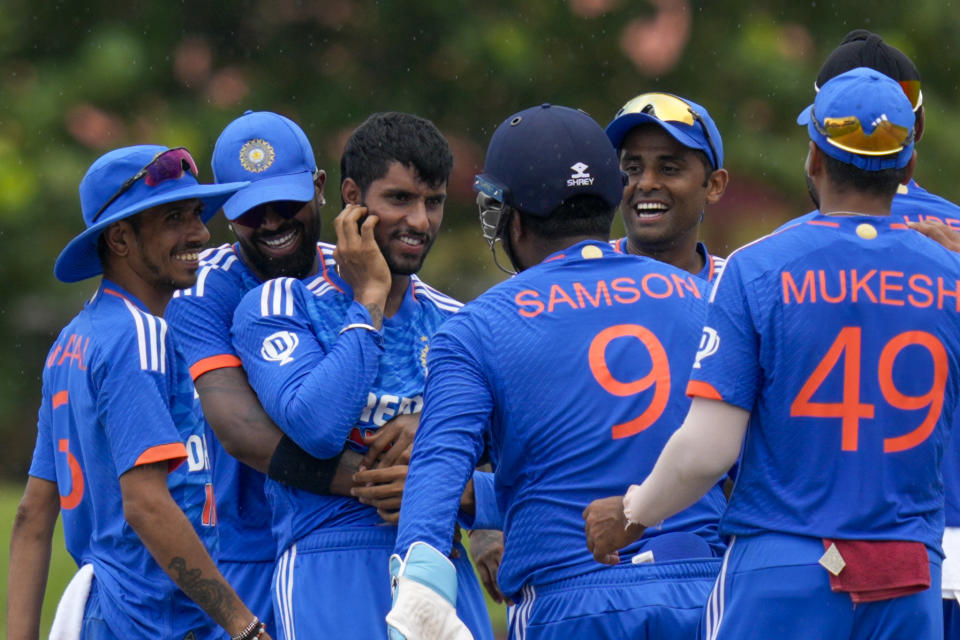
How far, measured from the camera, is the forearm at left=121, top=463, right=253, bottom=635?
13.7ft

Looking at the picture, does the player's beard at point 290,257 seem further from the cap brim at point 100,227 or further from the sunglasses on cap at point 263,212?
the cap brim at point 100,227

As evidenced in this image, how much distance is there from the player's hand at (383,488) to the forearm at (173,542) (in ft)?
1.62

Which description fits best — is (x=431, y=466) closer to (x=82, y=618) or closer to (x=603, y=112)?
(x=82, y=618)

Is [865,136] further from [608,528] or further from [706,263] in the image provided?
[706,263]

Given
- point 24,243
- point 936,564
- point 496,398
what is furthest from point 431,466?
point 24,243

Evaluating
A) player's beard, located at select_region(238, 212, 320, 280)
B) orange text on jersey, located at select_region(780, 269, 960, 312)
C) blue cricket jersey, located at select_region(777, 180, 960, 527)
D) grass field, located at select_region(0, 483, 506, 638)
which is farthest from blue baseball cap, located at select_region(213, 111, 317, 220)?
grass field, located at select_region(0, 483, 506, 638)

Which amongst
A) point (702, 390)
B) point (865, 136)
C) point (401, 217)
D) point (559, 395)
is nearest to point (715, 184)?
point (401, 217)

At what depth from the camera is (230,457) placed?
5.07 meters

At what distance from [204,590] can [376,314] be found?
3.18ft

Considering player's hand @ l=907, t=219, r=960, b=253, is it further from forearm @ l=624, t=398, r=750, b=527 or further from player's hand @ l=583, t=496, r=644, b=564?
player's hand @ l=583, t=496, r=644, b=564

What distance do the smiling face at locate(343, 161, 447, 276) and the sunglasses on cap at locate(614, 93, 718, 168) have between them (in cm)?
101

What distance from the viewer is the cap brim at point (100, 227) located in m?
4.50

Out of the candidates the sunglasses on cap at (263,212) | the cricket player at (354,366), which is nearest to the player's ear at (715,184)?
the cricket player at (354,366)

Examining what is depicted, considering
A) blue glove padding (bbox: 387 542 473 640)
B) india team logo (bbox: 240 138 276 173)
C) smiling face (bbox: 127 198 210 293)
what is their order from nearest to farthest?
blue glove padding (bbox: 387 542 473 640) < smiling face (bbox: 127 198 210 293) < india team logo (bbox: 240 138 276 173)
